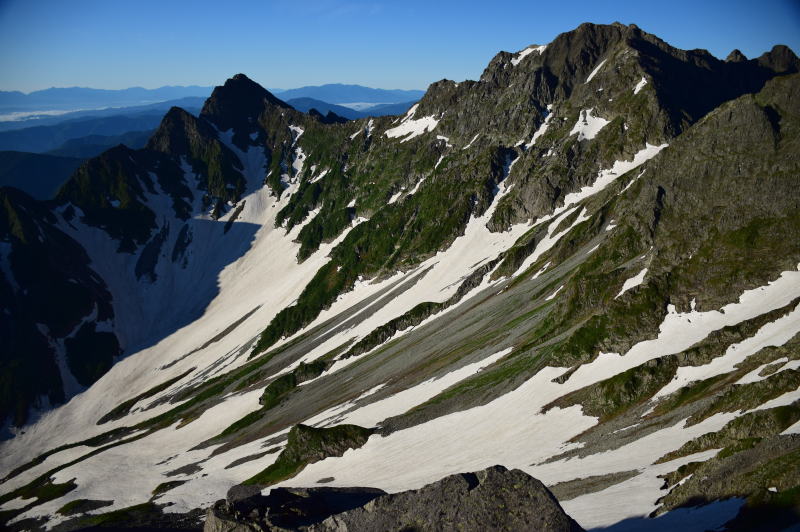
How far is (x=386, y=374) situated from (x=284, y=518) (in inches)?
2866

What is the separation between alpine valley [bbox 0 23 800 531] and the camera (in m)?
37.3

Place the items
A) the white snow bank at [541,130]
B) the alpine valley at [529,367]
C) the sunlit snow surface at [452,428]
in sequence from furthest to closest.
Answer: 1. the white snow bank at [541,130]
2. the sunlit snow surface at [452,428]
3. the alpine valley at [529,367]

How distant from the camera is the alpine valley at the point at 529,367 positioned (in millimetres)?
37344

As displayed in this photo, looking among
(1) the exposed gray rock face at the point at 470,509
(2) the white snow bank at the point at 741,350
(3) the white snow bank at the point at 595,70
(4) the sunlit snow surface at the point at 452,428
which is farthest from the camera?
(3) the white snow bank at the point at 595,70

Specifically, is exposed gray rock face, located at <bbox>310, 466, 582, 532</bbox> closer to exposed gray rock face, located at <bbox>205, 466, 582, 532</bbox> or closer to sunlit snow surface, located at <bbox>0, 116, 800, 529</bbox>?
exposed gray rock face, located at <bbox>205, 466, 582, 532</bbox>

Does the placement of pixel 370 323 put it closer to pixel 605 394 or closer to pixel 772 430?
pixel 605 394

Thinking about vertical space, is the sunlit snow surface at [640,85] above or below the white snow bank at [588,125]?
above

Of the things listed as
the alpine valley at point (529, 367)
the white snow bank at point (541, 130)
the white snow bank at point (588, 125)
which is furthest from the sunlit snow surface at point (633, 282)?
the white snow bank at point (541, 130)

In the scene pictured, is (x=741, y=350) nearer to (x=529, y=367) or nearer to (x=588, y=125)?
(x=529, y=367)

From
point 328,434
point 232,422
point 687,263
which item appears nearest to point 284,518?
point 328,434

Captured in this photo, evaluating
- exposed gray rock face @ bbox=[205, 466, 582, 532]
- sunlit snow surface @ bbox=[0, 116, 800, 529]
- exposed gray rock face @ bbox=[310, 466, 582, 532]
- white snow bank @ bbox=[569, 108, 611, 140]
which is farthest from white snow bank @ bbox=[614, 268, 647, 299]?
white snow bank @ bbox=[569, 108, 611, 140]

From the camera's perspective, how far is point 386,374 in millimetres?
109250

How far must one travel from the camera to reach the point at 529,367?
262ft

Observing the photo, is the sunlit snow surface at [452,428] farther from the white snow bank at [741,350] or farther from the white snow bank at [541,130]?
the white snow bank at [541,130]
